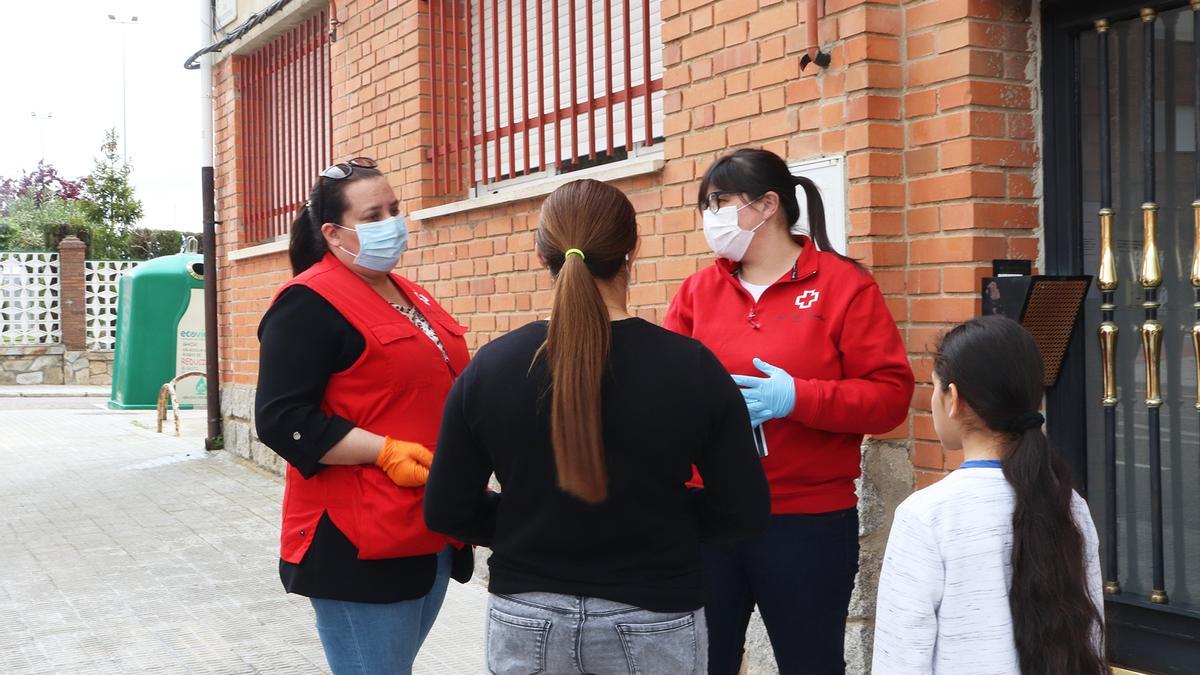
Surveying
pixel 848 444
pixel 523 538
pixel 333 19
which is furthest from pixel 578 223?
pixel 333 19

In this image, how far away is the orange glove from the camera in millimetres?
2684

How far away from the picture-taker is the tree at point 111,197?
3207cm

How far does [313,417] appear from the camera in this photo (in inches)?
104

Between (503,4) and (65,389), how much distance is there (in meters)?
17.9

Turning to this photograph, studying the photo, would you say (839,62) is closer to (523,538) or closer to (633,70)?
(633,70)

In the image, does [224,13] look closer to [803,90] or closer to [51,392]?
[803,90]

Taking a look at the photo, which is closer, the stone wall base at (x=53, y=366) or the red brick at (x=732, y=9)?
the red brick at (x=732, y=9)

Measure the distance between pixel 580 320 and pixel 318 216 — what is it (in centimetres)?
122

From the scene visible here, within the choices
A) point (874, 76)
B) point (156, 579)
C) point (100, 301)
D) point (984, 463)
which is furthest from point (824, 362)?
point (100, 301)

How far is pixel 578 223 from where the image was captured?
83.0 inches

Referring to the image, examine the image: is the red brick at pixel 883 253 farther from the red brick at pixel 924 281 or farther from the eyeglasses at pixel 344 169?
the eyeglasses at pixel 344 169

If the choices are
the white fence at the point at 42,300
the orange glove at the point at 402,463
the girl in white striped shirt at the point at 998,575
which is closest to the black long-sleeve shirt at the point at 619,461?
the girl in white striped shirt at the point at 998,575

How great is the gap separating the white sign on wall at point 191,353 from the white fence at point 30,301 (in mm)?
10430

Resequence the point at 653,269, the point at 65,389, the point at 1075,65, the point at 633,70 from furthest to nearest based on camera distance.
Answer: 1. the point at 65,389
2. the point at 633,70
3. the point at 653,269
4. the point at 1075,65
